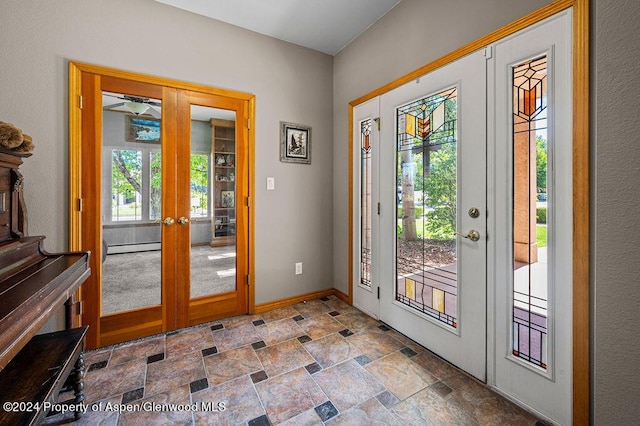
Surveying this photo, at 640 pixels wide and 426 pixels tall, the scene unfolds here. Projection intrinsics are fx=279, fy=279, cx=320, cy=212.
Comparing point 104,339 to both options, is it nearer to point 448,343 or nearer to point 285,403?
point 285,403

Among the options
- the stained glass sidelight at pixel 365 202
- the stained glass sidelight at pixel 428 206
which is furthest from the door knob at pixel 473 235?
the stained glass sidelight at pixel 365 202

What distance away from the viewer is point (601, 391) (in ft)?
3.66

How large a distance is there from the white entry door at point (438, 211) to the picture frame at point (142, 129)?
1.94 metres

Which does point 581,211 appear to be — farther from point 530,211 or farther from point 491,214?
point 491,214

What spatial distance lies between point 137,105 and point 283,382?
7.78ft

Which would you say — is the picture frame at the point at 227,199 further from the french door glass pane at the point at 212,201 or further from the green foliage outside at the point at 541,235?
the green foliage outside at the point at 541,235

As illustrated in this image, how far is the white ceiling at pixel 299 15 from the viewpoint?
2346mm

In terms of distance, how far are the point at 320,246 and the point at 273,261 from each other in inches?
22.9

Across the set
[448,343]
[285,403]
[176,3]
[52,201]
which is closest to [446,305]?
[448,343]

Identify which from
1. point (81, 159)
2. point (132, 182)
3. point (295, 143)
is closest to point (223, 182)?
point (132, 182)

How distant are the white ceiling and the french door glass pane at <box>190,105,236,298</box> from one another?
0.82 meters

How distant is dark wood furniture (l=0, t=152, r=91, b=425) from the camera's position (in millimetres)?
998

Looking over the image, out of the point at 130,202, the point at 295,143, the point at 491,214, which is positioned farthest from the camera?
the point at 295,143

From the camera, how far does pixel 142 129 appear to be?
230 cm
